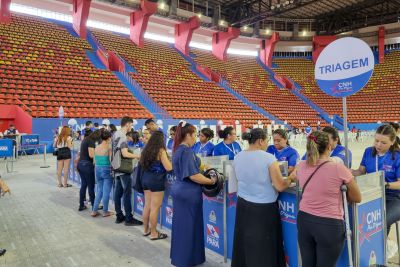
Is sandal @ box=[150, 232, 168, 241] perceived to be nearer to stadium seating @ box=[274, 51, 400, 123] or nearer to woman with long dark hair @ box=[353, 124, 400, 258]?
woman with long dark hair @ box=[353, 124, 400, 258]

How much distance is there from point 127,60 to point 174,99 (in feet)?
15.1

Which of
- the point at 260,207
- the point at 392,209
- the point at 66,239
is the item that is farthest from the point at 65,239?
the point at 392,209

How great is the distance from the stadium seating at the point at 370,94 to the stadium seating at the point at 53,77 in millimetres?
16552

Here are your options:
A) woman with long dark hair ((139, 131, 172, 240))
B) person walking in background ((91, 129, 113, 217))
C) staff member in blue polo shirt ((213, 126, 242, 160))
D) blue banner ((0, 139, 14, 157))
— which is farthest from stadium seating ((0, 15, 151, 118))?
woman with long dark hair ((139, 131, 172, 240))

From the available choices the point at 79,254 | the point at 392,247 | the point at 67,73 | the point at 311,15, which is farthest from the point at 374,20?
the point at 79,254

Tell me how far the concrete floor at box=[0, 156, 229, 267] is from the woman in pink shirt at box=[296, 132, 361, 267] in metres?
1.41

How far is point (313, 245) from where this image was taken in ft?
6.96

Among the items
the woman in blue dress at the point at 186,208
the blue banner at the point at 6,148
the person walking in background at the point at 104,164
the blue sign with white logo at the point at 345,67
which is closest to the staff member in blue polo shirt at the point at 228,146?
the person walking in background at the point at 104,164

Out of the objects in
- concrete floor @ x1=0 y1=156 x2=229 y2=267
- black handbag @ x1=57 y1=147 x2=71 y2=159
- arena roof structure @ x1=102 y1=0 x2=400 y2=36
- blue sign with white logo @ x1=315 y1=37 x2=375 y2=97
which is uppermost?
arena roof structure @ x1=102 y1=0 x2=400 y2=36

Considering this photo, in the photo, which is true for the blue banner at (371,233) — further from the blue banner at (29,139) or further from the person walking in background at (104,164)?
the blue banner at (29,139)

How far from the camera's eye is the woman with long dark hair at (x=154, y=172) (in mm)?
3471

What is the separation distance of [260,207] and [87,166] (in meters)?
3.61

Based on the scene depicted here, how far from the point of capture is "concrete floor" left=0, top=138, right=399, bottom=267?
331cm

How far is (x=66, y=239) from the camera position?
12.9 ft
